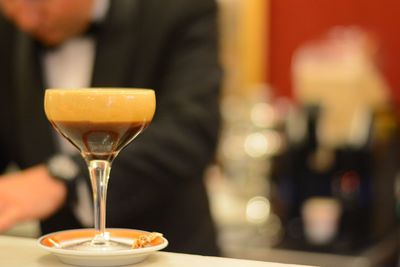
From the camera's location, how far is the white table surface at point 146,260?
0.89 meters

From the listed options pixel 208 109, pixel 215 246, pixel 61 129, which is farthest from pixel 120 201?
pixel 61 129

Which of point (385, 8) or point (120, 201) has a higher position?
point (385, 8)

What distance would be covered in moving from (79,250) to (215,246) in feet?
3.78

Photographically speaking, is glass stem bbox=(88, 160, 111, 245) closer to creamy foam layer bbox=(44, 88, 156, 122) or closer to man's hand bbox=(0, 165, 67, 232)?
creamy foam layer bbox=(44, 88, 156, 122)

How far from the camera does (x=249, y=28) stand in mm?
4309

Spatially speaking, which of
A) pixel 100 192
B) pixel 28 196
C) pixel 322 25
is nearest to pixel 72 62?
pixel 28 196

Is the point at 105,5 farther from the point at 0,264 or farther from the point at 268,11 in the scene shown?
the point at 268,11

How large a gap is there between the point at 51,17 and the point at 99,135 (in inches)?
35.8

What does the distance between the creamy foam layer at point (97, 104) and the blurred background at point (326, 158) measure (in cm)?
203

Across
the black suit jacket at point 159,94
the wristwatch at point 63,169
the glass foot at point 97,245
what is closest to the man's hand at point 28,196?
the wristwatch at point 63,169

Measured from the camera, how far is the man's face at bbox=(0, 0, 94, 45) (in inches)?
67.1

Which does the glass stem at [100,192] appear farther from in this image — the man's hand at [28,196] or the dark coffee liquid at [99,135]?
the man's hand at [28,196]

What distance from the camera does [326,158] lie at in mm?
3178

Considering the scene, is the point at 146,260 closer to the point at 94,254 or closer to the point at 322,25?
the point at 94,254
